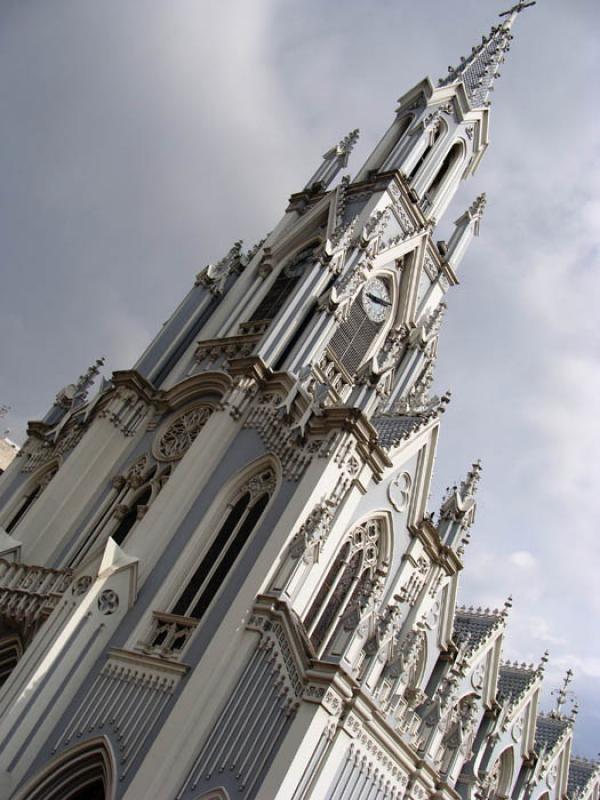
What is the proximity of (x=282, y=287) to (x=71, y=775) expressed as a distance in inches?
561

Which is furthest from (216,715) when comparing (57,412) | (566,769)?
(566,769)

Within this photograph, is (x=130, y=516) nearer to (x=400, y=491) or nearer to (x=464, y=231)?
(x=400, y=491)

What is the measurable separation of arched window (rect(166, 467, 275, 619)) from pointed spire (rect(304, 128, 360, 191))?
41.5 feet

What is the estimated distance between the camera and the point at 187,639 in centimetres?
1727

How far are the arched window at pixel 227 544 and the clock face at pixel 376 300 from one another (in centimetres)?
765

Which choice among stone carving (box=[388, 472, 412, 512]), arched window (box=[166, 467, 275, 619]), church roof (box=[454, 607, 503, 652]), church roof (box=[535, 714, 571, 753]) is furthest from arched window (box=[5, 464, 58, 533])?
church roof (box=[535, 714, 571, 753])

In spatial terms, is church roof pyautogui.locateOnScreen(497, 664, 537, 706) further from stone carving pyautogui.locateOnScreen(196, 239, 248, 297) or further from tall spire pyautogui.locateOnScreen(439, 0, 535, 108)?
tall spire pyautogui.locateOnScreen(439, 0, 535, 108)

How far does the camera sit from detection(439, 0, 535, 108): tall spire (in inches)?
1249

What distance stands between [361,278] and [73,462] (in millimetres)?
9236

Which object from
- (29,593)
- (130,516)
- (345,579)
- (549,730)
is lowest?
(29,593)

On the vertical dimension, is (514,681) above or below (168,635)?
above

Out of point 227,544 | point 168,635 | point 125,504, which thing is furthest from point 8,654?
point 227,544

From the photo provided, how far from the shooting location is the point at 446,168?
30.5 metres

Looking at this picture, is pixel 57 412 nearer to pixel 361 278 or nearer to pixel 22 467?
pixel 22 467
